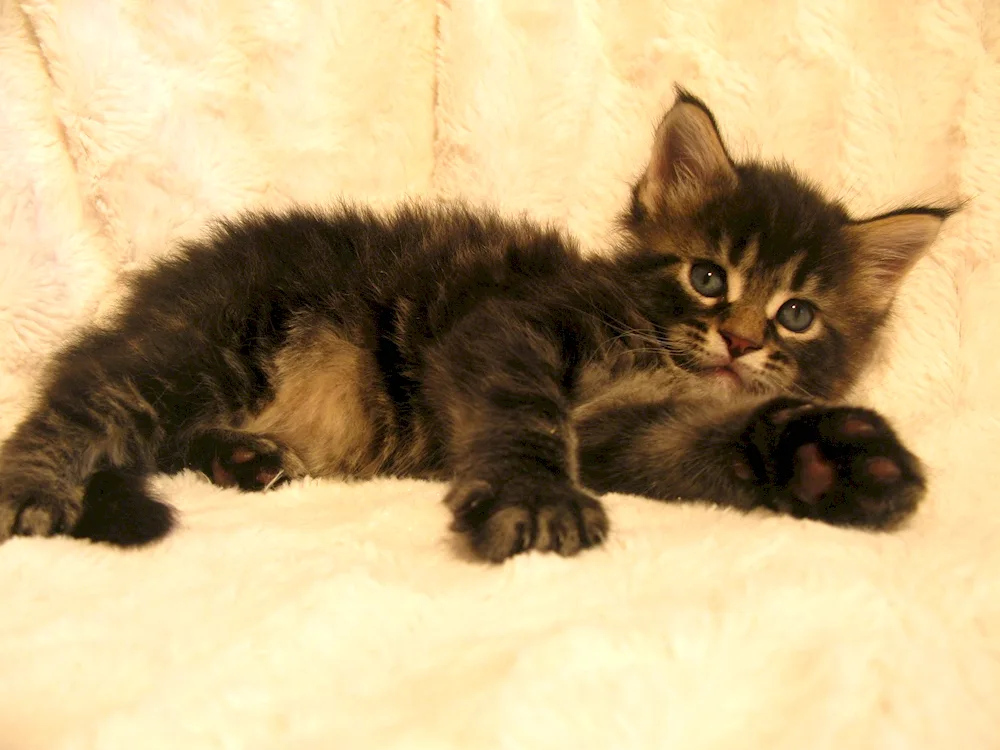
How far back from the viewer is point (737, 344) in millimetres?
1491

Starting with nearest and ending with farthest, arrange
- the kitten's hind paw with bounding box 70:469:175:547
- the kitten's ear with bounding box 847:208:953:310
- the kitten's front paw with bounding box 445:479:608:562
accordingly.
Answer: the kitten's front paw with bounding box 445:479:608:562 < the kitten's hind paw with bounding box 70:469:175:547 < the kitten's ear with bounding box 847:208:953:310

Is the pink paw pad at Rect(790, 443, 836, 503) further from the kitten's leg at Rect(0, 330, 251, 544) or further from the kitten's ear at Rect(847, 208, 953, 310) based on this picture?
the kitten's leg at Rect(0, 330, 251, 544)

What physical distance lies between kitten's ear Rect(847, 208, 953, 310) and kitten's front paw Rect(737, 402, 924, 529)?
0.56 m

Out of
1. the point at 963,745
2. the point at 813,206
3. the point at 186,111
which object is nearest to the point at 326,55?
the point at 186,111

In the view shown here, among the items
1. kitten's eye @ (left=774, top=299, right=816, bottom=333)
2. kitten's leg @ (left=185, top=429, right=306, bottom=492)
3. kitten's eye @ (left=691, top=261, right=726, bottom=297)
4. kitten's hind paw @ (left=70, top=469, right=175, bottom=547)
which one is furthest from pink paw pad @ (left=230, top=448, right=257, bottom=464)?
kitten's eye @ (left=774, top=299, right=816, bottom=333)

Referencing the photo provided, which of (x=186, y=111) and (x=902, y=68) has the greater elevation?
(x=902, y=68)

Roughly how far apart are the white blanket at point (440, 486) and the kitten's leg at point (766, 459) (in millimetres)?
82

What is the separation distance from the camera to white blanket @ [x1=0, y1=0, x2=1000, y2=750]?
80cm

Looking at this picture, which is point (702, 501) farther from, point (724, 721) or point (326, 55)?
point (326, 55)

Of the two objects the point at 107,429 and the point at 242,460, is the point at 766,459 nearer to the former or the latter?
the point at 242,460

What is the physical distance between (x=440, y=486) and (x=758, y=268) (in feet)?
2.47

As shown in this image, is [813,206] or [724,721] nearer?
[724,721]

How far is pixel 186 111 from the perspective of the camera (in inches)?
83.6

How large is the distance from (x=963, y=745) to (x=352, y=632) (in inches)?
25.2
